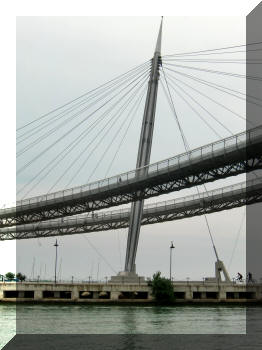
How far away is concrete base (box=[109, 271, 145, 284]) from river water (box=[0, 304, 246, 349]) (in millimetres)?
13813

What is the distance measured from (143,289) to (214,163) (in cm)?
1545

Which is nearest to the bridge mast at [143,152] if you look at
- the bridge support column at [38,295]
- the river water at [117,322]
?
the bridge support column at [38,295]

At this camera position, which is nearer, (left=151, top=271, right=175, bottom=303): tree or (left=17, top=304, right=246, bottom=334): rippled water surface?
(left=17, top=304, right=246, bottom=334): rippled water surface

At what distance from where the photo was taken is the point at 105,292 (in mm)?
63875

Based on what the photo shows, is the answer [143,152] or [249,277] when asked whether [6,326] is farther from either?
[249,277]

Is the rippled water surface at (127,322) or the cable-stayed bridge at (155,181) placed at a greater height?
the cable-stayed bridge at (155,181)

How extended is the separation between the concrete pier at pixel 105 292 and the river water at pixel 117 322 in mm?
10147

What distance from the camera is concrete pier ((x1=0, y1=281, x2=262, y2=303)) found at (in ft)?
205

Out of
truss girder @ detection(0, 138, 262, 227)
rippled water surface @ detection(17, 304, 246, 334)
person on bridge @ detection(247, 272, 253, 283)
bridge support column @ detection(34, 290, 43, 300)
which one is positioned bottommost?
rippled water surface @ detection(17, 304, 246, 334)

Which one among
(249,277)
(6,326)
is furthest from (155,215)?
(6,326)

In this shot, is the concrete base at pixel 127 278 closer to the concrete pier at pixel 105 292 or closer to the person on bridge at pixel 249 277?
the concrete pier at pixel 105 292

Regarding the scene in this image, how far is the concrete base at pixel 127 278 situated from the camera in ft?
219

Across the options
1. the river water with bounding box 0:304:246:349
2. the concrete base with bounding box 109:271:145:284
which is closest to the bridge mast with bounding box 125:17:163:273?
the concrete base with bounding box 109:271:145:284

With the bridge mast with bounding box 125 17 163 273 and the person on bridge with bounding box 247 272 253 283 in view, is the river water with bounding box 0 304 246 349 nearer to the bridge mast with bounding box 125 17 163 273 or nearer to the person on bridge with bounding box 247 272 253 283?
the bridge mast with bounding box 125 17 163 273
